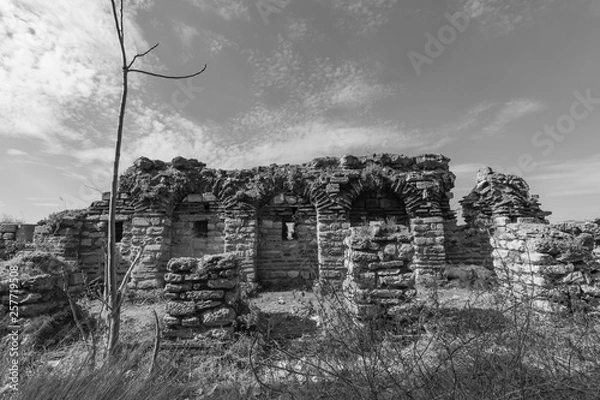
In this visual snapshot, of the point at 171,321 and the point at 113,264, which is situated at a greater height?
the point at 113,264

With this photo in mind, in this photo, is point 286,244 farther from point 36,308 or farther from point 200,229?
point 36,308

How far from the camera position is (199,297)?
4.06m

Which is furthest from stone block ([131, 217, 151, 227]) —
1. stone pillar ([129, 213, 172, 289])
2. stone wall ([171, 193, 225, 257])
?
stone wall ([171, 193, 225, 257])

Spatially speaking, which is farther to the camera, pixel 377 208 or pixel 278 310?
pixel 377 208

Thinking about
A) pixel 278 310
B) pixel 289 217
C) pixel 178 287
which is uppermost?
pixel 289 217

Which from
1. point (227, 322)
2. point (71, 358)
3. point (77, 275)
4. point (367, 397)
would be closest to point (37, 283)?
point (77, 275)

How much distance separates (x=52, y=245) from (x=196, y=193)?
14.0ft

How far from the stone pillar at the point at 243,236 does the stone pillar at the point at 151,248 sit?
5.84ft

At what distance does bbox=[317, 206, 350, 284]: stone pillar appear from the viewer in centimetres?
732

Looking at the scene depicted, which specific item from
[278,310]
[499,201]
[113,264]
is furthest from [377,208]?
[113,264]

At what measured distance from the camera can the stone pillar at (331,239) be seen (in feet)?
24.0

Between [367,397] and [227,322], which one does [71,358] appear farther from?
[367,397]

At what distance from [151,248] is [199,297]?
14.6 feet

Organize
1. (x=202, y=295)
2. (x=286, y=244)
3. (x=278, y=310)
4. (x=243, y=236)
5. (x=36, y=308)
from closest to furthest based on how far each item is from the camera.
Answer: (x=202, y=295) < (x=36, y=308) < (x=278, y=310) < (x=243, y=236) < (x=286, y=244)
